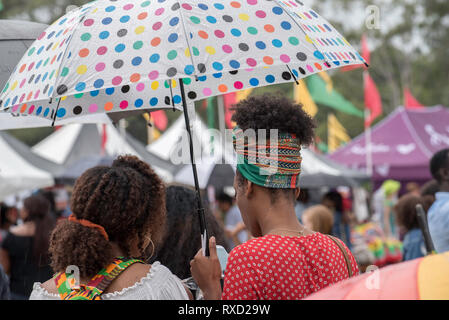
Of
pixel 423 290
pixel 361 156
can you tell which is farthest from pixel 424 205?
pixel 361 156

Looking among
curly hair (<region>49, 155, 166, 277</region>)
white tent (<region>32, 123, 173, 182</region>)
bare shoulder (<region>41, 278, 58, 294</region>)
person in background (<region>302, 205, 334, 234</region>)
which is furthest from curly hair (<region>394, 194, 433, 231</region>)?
white tent (<region>32, 123, 173, 182</region>)

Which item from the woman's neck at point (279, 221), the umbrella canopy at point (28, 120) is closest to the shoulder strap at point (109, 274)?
the woman's neck at point (279, 221)

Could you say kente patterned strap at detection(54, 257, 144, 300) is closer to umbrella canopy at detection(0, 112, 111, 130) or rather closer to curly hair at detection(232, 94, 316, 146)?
curly hair at detection(232, 94, 316, 146)

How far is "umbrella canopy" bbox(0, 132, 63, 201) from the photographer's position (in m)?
11.6

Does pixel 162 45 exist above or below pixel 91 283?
above

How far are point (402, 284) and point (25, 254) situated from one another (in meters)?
4.91

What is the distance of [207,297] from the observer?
7.95 feet

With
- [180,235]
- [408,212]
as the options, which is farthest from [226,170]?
[180,235]

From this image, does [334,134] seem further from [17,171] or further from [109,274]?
[109,274]

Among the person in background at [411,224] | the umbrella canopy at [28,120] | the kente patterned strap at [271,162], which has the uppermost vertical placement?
the umbrella canopy at [28,120]

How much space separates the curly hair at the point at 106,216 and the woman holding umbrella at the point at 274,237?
30 cm

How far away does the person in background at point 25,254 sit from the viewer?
→ 5.53 m

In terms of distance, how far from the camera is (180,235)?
3.13 meters

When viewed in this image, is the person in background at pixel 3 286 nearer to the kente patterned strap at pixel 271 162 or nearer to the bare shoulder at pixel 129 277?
the bare shoulder at pixel 129 277
